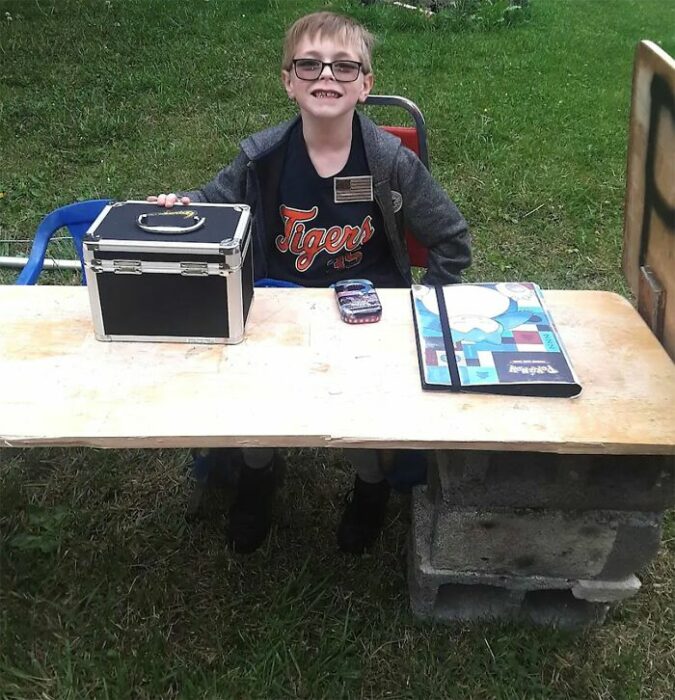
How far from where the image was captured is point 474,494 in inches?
72.6

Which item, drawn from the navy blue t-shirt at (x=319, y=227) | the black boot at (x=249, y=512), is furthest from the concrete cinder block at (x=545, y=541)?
the navy blue t-shirt at (x=319, y=227)

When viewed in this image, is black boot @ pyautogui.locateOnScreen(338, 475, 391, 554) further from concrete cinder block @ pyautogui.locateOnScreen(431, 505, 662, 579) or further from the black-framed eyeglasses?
the black-framed eyeglasses

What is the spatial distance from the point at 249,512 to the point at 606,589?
102 centimetres

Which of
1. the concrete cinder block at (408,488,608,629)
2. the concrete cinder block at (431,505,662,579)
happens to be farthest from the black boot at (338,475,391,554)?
the concrete cinder block at (431,505,662,579)

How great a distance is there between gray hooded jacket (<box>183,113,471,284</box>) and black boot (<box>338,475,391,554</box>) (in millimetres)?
658

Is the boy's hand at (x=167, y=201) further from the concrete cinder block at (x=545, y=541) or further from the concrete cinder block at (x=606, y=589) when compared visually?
the concrete cinder block at (x=606, y=589)

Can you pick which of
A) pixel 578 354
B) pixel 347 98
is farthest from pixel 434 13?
pixel 578 354

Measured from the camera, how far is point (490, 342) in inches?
68.1

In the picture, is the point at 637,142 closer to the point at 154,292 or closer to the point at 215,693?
the point at 154,292

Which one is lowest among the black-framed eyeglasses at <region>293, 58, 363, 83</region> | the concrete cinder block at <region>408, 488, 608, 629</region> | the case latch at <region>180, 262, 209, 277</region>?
the concrete cinder block at <region>408, 488, 608, 629</region>

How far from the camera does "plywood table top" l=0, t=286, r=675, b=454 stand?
4.89 feet

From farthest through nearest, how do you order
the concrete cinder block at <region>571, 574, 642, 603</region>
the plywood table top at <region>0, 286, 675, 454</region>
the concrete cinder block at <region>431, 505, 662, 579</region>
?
the concrete cinder block at <region>571, 574, 642, 603</region>, the concrete cinder block at <region>431, 505, 662, 579</region>, the plywood table top at <region>0, 286, 675, 454</region>

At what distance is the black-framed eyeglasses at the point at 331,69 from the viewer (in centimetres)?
212

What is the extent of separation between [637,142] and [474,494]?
953mm
